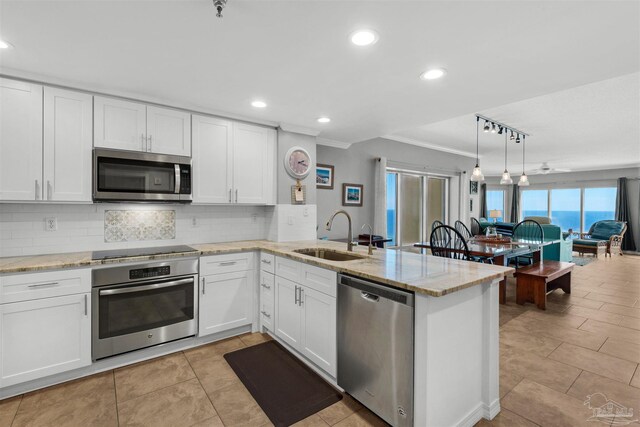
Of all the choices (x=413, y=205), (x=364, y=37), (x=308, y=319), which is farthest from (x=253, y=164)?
(x=413, y=205)

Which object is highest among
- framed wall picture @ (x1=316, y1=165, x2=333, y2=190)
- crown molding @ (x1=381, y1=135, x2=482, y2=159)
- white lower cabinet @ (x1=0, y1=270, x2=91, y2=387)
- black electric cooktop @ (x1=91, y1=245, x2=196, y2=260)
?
crown molding @ (x1=381, y1=135, x2=482, y2=159)

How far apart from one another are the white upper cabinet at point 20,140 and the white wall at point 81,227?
0.35 meters

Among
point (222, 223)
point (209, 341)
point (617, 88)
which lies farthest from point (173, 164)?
point (617, 88)

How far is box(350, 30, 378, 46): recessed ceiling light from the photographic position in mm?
1803

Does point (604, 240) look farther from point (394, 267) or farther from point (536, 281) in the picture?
point (394, 267)

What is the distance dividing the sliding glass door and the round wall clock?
7.36 ft

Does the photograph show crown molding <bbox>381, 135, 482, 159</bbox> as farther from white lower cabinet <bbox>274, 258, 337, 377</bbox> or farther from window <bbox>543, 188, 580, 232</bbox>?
window <bbox>543, 188, 580, 232</bbox>

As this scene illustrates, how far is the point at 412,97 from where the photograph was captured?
112 inches

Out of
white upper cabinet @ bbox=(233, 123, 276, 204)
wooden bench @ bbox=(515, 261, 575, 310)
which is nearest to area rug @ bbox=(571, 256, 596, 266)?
wooden bench @ bbox=(515, 261, 575, 310)

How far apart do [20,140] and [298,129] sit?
2547mm

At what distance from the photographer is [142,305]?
2621mm

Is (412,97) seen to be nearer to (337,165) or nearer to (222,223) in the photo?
(337,165)

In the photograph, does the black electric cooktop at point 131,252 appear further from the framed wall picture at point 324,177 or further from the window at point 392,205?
the window at point 392,205

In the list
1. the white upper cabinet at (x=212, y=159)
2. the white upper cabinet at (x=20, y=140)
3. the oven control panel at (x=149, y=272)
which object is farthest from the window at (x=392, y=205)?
the white upper cabinet at (x=20, y=140)
